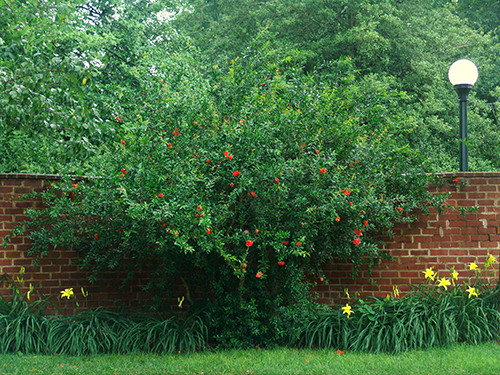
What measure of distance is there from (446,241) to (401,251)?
0.56 m

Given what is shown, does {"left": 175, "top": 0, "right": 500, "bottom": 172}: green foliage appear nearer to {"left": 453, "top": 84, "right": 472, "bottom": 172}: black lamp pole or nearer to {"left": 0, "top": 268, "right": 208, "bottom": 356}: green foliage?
{"left": 453, "top": 84, "right": 472, "bottom": 172}: black lamp pole

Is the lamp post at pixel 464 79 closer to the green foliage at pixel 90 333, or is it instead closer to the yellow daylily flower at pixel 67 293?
the green foliage at pixel 90 333

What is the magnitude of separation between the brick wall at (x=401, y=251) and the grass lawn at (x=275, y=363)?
1.19 metres

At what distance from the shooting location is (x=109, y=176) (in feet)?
17.4

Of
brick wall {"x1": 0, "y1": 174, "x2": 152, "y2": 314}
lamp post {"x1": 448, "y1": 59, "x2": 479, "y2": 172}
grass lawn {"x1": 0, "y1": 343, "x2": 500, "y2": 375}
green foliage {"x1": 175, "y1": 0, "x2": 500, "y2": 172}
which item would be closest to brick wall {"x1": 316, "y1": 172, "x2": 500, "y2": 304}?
lamp post {"x1": 448, "y1": 59, "x2": 479, "y2": 172}

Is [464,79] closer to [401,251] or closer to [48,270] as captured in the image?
[401,251]

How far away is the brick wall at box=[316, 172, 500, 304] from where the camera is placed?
642 centimetres

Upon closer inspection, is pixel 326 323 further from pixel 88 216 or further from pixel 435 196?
pixel 88 216

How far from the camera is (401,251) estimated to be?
6508mm

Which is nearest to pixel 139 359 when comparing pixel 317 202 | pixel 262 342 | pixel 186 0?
pixel 262 342

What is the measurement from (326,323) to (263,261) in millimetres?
1085

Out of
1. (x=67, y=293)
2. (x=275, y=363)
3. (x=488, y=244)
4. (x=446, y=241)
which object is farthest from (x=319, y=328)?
(x=67, y=293)

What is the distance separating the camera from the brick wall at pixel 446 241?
642 centimetres

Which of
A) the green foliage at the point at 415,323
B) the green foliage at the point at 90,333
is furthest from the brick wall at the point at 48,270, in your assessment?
the green foliage at the point at 415,323
